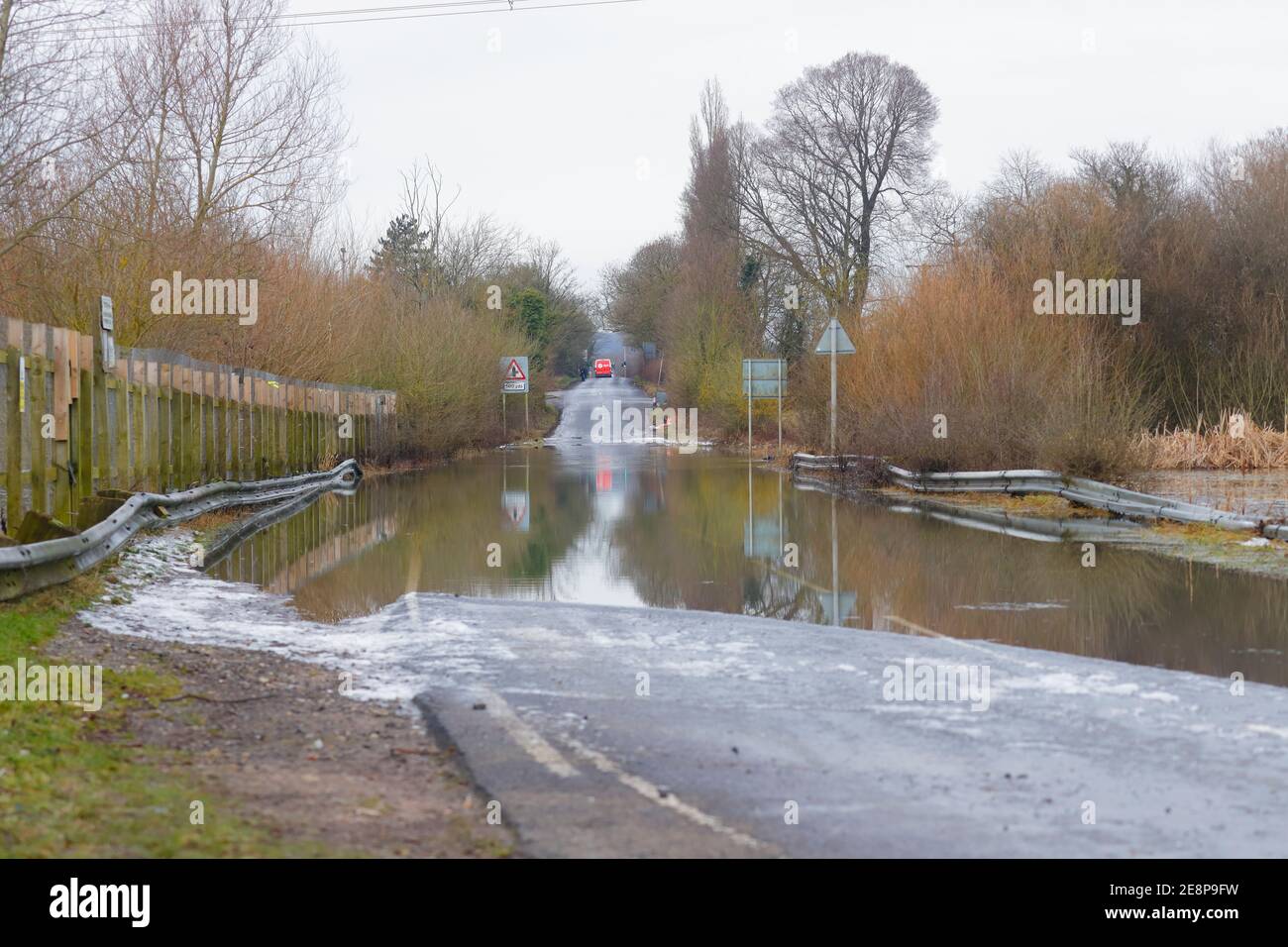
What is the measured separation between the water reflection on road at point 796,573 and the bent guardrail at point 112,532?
117 cm

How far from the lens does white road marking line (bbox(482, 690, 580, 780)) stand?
6520 millimetres

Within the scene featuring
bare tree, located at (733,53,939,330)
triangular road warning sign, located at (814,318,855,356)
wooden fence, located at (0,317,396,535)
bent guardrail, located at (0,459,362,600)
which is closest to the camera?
bent guardrail, located at (0,459,362,600)

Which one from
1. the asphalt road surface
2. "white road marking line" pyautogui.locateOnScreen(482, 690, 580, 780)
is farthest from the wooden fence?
"white road marking line" pyautogui.locateOnScreen(482, 690, 580, 780)

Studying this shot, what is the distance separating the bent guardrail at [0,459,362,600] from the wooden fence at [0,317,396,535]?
0.48 metres

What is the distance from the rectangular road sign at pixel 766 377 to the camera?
49750 mm

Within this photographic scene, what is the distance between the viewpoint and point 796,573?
48.4 feet

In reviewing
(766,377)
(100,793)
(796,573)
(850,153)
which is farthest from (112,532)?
(850,153)

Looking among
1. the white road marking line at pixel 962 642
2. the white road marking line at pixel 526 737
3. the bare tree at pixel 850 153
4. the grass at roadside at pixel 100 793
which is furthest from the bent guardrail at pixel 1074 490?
the bare tree at pixel 850 153

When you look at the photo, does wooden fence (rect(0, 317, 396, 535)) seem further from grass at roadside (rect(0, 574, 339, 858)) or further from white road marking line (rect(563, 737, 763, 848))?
white road marking line (rect(563, 737, 763, 848))

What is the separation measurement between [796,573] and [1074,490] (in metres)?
8.57

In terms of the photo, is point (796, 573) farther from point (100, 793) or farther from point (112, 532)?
point (100, 793)

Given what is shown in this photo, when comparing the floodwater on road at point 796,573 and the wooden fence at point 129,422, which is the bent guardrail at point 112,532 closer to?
the wooden fence at point 129,422

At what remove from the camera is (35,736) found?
22.0 feet
